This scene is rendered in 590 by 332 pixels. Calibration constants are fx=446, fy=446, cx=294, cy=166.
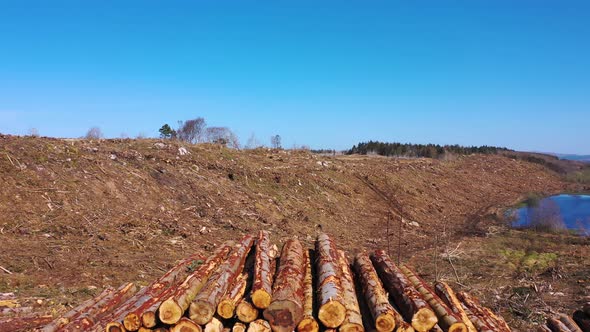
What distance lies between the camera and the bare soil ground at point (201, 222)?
959cm

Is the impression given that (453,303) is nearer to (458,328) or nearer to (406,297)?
(406,297)

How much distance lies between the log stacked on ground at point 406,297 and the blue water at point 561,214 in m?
17.6

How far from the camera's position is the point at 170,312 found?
4.64m

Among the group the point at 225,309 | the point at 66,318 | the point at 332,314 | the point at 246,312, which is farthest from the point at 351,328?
the point at 66,318

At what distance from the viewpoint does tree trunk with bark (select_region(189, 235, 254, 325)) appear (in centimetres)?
470

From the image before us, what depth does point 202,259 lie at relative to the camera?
796cm

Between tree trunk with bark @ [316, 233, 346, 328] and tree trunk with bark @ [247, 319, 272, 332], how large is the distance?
22.0 inches

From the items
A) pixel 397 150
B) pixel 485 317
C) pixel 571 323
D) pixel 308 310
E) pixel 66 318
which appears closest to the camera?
pixel 308 310

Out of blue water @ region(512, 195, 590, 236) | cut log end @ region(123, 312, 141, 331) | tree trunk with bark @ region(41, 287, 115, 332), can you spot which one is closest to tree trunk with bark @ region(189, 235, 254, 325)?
cut log end @ region(123, 312, 141, 331)

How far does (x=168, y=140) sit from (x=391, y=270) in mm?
15040

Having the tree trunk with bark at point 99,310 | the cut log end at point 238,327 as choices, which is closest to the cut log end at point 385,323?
the cut log end at point 238,327

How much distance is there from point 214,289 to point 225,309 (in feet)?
1.50

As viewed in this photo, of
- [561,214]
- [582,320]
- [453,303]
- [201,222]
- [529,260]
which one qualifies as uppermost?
[453,303]

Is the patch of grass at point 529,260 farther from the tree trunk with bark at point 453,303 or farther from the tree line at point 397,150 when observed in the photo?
the tree line at point 397,150
